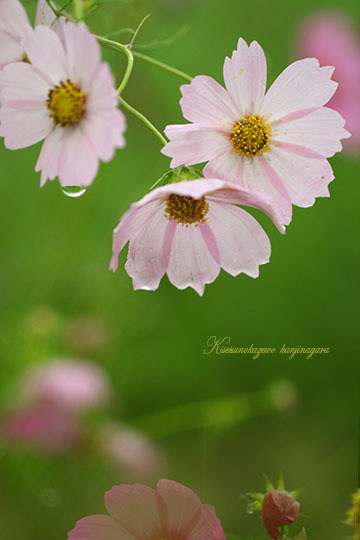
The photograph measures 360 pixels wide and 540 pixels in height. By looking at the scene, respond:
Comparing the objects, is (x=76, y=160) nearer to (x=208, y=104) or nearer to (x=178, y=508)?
(x=208, y=104)

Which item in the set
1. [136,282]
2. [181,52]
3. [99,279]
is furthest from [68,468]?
[181,52]

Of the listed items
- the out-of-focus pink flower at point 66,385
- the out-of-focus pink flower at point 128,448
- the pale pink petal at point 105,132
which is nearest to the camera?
the pale pink petal at point 105,132

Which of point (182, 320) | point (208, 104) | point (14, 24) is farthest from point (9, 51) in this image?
point (182, 320)

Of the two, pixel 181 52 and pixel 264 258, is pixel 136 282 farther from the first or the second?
pixel 181 52

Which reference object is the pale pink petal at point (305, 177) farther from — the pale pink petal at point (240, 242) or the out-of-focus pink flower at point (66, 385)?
the out-of-focus pink flower at point (66, 385)

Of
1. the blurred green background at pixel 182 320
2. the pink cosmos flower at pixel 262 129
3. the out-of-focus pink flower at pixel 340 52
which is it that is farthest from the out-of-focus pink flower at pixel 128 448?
the pink cosmos flower at pixel 262 129

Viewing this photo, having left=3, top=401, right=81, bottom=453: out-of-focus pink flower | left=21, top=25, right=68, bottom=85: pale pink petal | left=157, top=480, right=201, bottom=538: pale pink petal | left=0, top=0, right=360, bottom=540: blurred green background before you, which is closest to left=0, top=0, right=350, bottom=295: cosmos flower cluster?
left=21, top=25, right=68, bottom=85: pale pink petal

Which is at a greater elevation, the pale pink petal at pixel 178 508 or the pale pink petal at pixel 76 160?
the pale pink petal at pixel 76 160
